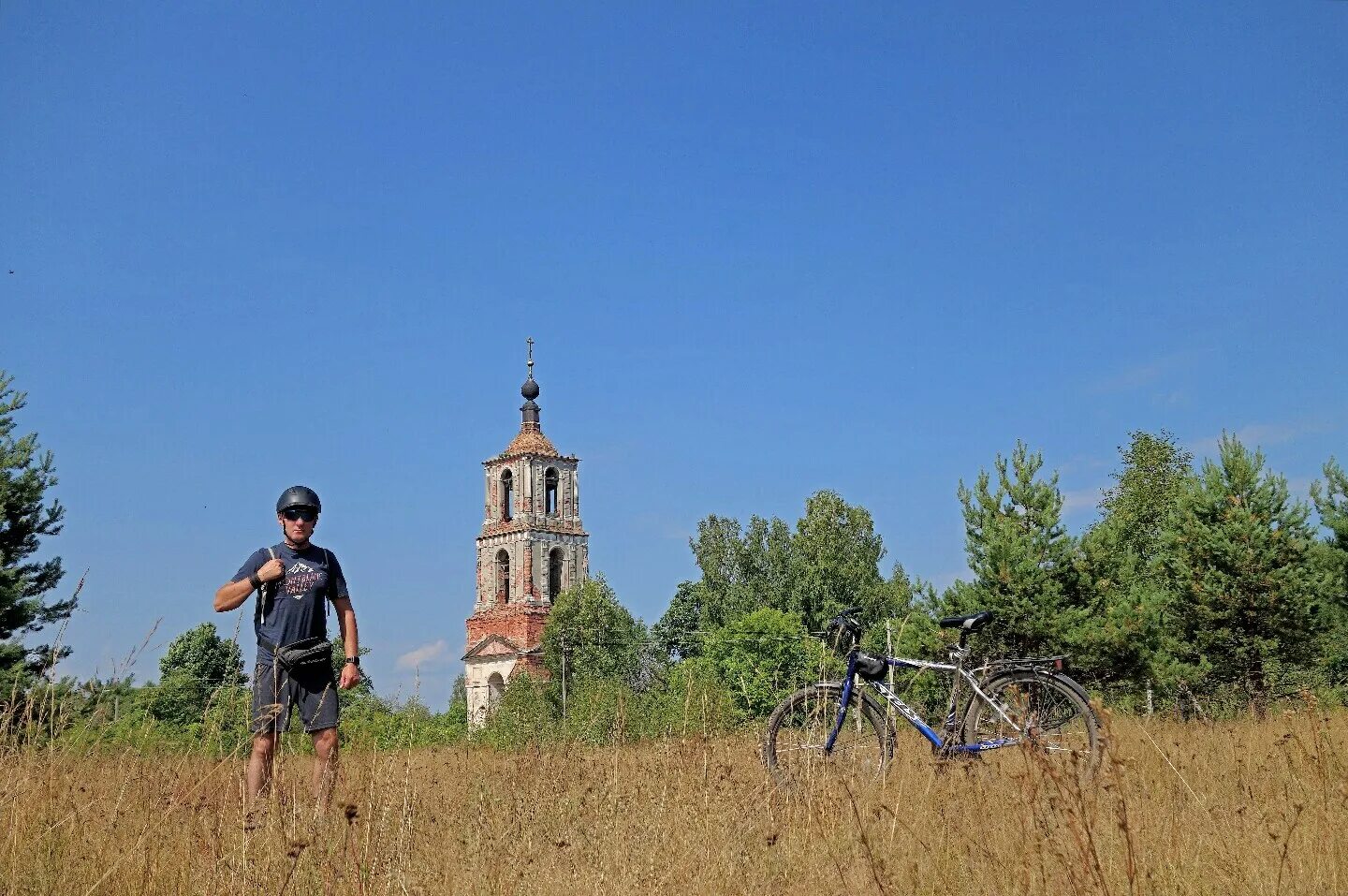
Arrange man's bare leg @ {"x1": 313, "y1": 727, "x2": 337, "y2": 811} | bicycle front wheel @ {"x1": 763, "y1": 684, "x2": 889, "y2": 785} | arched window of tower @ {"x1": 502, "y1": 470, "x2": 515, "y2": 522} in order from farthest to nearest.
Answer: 1. arched window of tower @ {"x1": 502, "y1": 470, "x2": 515, "y2": 522}
2. bicycle front wheel @ {"x1": 763, "y1": 684, "x2": 889, "y2": 785}
3. man's bare leg @ {"x1": 313, "y1": 727, "x2": 337, "y2": 811}

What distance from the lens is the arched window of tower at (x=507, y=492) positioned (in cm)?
6639

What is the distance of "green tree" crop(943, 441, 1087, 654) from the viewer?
22859 millimetres

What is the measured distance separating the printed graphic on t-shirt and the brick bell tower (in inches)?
2204

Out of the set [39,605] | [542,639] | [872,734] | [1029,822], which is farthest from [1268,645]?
[542,639]

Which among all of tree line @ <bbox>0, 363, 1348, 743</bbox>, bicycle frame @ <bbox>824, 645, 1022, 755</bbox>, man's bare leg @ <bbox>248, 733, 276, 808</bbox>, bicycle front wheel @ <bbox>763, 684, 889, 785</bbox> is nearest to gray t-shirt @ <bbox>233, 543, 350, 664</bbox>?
man's bare leg @ <bbox>248, 733, 276, 808</bbox>

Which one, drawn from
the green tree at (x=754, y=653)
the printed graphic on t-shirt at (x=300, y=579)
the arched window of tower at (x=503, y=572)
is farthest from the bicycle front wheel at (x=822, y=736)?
the arched window of tower at (x=503, y=572)

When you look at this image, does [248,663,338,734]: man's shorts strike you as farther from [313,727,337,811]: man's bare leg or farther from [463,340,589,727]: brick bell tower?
[463,340,589,727]: brick bell tower

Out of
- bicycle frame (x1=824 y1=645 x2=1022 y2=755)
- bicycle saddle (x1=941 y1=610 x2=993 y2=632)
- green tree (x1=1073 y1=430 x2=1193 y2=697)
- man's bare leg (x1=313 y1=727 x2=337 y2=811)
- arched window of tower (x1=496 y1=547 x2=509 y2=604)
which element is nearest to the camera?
man's bare leg (x1=313 y1=727 x2=337 y2=811)

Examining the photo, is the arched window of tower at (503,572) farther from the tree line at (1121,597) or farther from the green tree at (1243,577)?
the green tree at (1243,577)

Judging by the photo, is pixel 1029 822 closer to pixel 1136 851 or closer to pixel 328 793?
pixel 1136 851

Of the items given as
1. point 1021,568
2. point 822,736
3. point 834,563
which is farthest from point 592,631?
point 822,736

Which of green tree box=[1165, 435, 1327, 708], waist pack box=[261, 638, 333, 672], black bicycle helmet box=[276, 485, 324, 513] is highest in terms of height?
green tree box=[1165, 435, 1327, 708]

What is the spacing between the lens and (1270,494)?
2095 cm

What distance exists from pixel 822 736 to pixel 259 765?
2978mm
